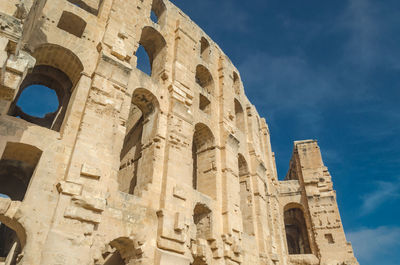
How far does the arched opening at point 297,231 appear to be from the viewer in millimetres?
21641

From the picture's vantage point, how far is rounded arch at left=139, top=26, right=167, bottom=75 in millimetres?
12674

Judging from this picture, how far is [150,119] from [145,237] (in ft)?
14.3

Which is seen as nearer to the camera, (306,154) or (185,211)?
(185,211)

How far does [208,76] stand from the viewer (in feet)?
51.3

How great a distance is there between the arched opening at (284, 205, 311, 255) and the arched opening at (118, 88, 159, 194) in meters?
14.5

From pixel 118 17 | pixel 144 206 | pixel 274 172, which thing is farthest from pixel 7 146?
pixel 274 172

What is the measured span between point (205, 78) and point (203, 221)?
24.5ft

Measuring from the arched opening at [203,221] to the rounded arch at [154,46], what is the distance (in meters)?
5.76

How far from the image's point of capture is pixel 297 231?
23938 millimetres

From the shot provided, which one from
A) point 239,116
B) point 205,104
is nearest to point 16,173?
point 205,104

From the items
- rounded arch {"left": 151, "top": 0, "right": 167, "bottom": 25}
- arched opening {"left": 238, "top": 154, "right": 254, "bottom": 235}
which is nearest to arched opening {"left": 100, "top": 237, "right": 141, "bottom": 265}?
arched opening {"left": 238, "top": 154, "right": 254, "bottom": 235}

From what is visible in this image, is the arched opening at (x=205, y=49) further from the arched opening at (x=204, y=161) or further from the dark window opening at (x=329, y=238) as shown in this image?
the dark window opening at (x=329, y=238)

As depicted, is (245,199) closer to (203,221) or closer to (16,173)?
(203,221)

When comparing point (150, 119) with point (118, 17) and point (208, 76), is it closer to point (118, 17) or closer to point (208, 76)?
point (118, 17)
